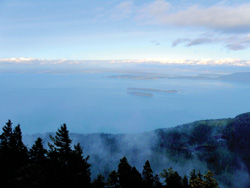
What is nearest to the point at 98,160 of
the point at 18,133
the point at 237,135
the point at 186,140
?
the point at 186,140

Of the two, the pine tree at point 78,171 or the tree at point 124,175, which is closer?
the pine tree at point 78,171

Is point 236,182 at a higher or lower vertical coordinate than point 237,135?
lower

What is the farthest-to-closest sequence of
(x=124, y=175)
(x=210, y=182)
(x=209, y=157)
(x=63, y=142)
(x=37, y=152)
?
(x=209, y=157) < (x=124, y=175) < (x=37, y=152) < (x=210, y=182) < (x=63, y=142)

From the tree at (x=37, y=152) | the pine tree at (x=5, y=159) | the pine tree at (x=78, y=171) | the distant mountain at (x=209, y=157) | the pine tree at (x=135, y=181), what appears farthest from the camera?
the distant mountain at (x=209, y=157)

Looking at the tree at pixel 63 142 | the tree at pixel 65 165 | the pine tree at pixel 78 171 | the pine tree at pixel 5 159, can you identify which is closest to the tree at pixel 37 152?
the pine tree at pixel 5 159

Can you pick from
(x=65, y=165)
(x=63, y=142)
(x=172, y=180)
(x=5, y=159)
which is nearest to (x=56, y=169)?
(x=65, y=165)

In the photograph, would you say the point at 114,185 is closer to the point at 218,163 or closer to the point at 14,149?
the point at 14,149

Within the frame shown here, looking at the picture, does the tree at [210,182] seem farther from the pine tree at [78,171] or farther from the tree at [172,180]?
the pine tree at [78,171]

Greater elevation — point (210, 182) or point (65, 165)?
point (65, 165)

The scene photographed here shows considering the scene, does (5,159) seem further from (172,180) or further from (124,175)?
(172,180)
